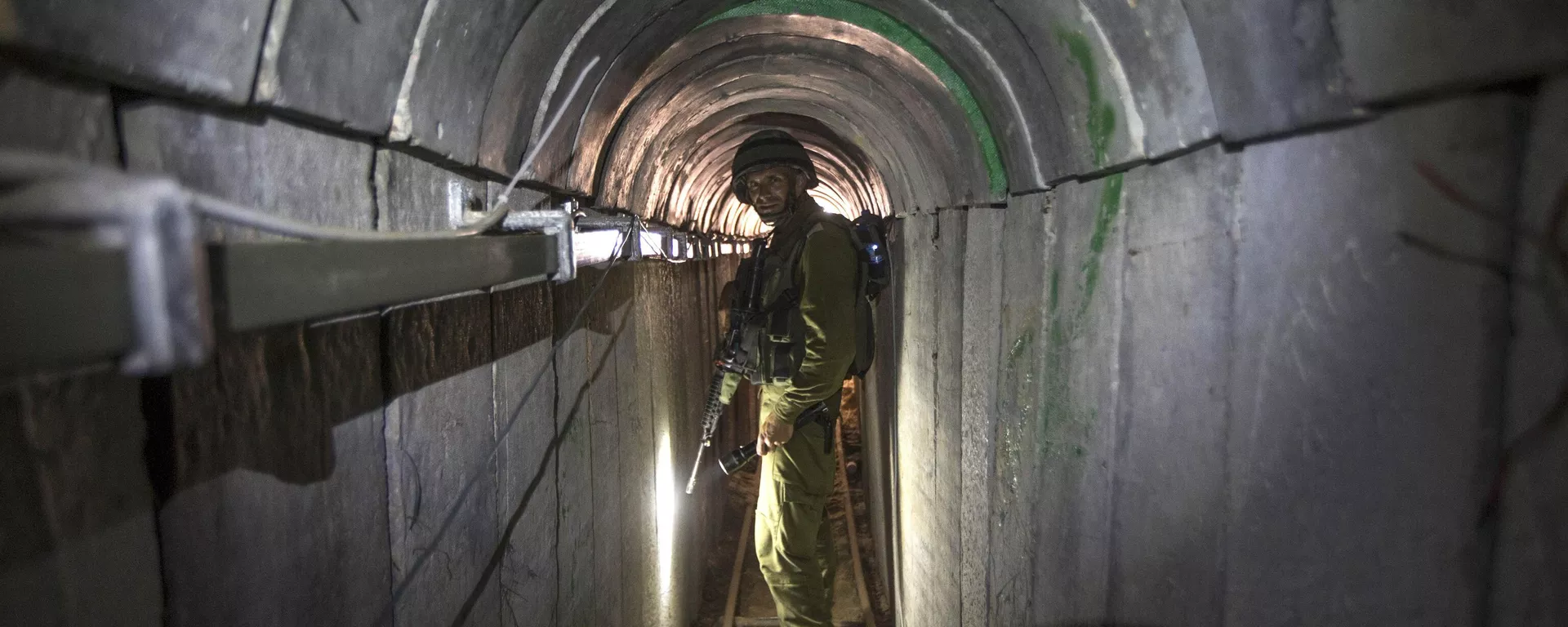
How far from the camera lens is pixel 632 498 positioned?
3639mm

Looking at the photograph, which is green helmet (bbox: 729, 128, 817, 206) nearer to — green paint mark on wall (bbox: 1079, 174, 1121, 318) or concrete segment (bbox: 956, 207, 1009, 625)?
concrete segment (bbox: 956, 207, 1009, 625)

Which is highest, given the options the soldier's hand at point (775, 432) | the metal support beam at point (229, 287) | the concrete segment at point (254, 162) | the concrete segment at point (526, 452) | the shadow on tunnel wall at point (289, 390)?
the concrete segment at point (254, 162)

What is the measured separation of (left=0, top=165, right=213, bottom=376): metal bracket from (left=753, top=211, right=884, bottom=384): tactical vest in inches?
137

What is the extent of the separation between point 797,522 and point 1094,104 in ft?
10.2

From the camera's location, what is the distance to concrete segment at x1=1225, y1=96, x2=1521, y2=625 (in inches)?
34.0

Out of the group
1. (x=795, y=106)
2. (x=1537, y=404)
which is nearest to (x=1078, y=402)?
(x=1537, y=404)

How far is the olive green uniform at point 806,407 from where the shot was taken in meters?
3.92

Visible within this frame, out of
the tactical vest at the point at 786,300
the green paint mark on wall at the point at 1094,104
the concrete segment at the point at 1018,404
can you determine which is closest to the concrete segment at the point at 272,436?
the green paint mark on wall at the point at 1094,104

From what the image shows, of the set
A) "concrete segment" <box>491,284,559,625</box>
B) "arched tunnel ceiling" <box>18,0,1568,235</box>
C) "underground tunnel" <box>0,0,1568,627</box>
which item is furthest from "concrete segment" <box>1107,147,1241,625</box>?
"concrete segment" <box>491,284,559,625</box>

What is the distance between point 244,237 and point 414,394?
0.54 meters

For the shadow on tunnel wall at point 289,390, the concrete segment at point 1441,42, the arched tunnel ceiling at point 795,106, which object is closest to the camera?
the concrete segment at point 1441,42

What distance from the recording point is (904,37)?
295 cm

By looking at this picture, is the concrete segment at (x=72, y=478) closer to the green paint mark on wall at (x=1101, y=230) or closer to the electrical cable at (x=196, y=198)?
the electrical cable at (x=196, y=198)

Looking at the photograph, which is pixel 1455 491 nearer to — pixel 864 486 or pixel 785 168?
pixel 785 168
